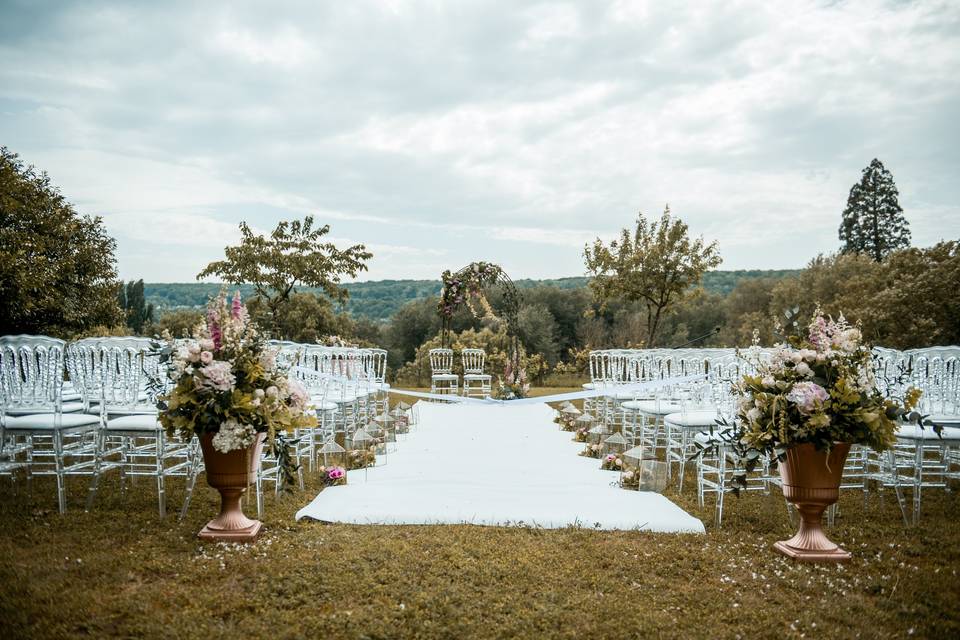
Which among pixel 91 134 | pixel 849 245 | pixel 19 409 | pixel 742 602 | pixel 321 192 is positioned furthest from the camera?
pixel 849 245

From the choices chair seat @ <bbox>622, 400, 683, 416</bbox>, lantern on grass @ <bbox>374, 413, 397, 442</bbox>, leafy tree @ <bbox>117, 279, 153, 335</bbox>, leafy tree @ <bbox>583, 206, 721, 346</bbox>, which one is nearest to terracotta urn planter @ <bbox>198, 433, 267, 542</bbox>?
lantern on grass @ <bbox>374, 413, 397, 442</bbox>

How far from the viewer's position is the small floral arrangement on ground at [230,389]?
11.8 feet

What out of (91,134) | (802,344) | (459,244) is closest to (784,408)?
(802,344)

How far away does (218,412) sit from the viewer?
357 cm

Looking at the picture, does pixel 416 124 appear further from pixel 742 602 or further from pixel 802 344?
pixel 742 602

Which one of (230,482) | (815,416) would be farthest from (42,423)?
(815,416)

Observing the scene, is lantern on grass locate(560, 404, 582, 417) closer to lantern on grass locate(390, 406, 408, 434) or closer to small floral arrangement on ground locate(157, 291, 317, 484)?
lantern on grass locate(390, 406, 408, 434)

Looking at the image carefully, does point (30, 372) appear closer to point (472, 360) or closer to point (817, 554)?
point (817, 554)

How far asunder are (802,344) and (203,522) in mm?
4179

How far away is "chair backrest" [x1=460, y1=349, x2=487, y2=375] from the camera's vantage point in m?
13.0

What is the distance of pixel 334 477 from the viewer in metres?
5.38

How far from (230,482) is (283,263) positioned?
13.3m

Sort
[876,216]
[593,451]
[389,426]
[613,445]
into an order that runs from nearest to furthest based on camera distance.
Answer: [613,445], [593,451], [389,426], [876,216]

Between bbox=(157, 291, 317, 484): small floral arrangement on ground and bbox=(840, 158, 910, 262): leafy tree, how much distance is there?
100 ft
